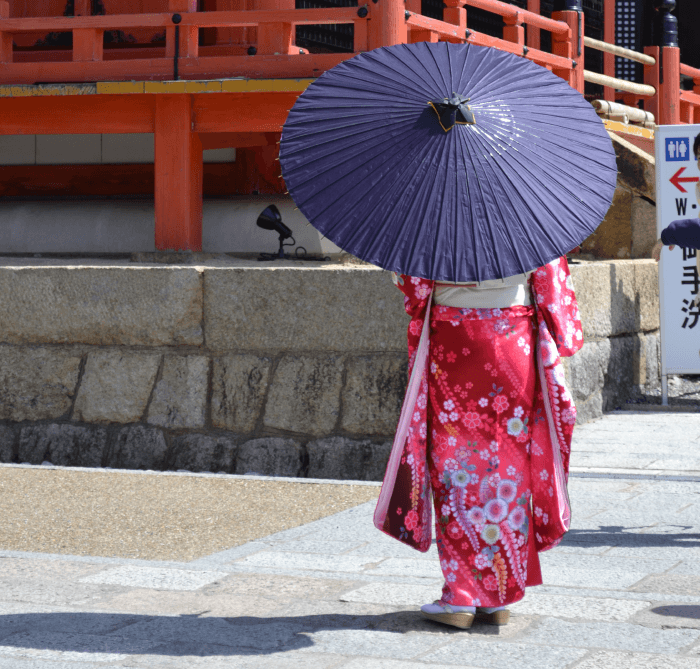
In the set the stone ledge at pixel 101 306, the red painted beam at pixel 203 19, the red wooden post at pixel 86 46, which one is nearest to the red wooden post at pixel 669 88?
the red painted beam at pixel 203 19

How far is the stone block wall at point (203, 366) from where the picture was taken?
604 cm

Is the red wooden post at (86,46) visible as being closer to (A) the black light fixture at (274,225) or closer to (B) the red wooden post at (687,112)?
(A) the black light fixture at (274,225)

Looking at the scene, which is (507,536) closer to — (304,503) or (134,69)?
(304,503)

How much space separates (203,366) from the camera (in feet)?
20.7

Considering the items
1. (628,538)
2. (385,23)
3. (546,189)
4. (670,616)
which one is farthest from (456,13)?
(670,616)

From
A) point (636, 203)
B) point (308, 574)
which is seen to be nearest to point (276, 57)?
point (636, 203)

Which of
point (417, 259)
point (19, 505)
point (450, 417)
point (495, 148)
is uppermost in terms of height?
point (495, 148)

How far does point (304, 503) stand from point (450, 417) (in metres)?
1.87

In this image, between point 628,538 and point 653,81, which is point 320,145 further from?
point 653,81

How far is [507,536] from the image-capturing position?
10.5 ft

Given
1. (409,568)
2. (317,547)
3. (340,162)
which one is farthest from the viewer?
(317,547)

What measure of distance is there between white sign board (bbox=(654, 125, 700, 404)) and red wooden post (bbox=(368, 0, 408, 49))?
2185 mm

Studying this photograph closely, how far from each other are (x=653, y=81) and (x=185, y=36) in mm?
5480

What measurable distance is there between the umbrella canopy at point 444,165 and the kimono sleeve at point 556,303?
258 mm
